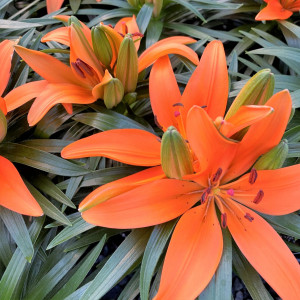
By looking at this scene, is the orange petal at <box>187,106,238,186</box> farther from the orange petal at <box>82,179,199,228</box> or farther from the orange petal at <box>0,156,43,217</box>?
the orange petal at <box>0,156,43,217</box>

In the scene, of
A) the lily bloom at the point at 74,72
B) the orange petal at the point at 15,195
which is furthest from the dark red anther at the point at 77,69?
the orange petal at the point at 15,195

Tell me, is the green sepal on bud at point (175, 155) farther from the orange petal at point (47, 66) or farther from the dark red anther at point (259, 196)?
the orange petal at point (47, 66)

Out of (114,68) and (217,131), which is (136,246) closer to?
(217,131)

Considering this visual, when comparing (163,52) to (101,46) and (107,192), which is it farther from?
(107,192)

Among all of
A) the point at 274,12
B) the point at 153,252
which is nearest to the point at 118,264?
the point at 153,252

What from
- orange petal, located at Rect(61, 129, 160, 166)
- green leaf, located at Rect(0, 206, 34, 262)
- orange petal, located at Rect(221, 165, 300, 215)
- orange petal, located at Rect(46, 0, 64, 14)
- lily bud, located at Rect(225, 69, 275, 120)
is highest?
orange petal, located at Rect(46, 0, 64, 14)

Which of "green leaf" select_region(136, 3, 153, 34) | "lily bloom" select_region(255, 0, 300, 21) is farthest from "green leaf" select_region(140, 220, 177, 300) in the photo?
"lily bloom" select_region(255, 0, 300, 21)
